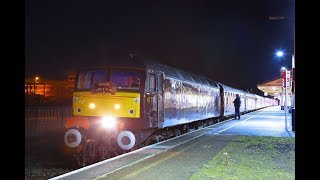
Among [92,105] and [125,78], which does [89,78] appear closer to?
[92,105]

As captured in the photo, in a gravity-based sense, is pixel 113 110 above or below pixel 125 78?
below

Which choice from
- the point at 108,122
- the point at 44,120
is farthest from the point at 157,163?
the point at 44,120

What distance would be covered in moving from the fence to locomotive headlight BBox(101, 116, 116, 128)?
30.2 feet

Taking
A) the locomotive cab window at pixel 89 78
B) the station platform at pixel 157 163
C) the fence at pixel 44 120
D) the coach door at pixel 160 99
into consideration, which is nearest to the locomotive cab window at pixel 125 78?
the locomotive cab window at pixel 89 78

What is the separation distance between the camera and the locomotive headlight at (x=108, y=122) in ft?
41.4

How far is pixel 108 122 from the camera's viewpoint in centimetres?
1269

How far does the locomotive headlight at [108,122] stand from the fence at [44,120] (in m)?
9.21

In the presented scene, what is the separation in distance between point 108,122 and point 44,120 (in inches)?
493

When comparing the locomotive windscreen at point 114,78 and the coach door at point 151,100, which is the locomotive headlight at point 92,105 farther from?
the coach door at point 151,100

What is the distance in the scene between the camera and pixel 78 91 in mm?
13406

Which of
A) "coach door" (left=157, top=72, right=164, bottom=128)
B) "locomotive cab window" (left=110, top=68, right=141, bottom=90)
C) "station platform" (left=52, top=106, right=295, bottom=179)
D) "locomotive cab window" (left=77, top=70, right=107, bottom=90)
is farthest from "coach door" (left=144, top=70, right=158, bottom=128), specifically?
"locomotive cab window" (left=77, top=70, right=107, bottom=90)
